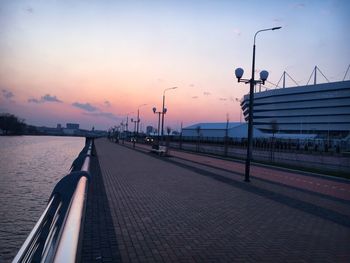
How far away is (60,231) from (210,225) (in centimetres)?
574

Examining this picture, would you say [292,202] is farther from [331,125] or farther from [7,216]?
[331,125]

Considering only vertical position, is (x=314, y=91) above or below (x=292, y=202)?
above

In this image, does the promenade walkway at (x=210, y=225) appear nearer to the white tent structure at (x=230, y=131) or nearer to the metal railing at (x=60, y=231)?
the metal railing at (x=60, y=231)

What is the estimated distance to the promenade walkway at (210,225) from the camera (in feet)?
19.8

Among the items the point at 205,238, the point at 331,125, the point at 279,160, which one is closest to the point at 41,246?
the point at 205,238

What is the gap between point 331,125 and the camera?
11188 centimetres

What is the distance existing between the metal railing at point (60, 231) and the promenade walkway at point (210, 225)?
1.45 metres

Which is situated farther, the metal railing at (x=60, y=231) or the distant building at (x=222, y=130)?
the distant building at (x=222, y=130)

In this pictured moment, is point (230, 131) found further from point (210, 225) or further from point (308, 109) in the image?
point (210, 225)

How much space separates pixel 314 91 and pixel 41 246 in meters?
123

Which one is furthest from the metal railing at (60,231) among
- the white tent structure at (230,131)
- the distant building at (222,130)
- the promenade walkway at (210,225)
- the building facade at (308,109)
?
the distant building at (222,130)

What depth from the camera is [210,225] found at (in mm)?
8047

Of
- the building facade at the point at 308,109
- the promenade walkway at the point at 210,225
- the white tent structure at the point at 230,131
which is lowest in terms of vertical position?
the promenade walkway at the point at 210,225

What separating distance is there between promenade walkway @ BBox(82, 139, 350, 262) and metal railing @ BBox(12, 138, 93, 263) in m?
1.45
